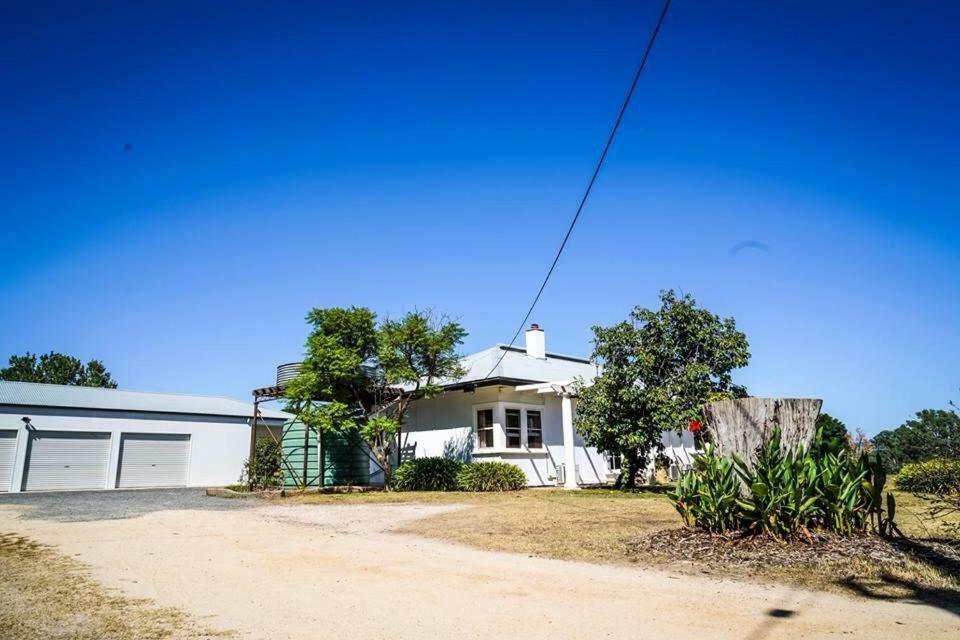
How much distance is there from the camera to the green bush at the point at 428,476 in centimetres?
1962

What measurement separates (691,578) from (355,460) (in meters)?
18.3

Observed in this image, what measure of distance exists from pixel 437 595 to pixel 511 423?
16.2 meters

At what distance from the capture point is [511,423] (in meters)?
21.2

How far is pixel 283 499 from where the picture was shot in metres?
17.1

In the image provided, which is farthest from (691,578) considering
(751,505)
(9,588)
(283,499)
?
(283,499)

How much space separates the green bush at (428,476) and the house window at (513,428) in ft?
6.76

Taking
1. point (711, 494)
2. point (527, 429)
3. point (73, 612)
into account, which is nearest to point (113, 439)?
point (527, 429)

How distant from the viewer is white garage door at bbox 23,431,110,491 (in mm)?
24359

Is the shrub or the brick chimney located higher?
the brick chimney

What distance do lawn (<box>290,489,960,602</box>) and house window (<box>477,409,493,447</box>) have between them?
25.3 ft

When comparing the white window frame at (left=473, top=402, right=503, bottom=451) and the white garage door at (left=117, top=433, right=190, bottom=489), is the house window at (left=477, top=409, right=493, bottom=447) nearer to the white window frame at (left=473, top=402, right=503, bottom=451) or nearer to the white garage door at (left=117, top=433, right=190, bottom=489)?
the white window frame at (left=473, top=402, right=503, bottom=451)

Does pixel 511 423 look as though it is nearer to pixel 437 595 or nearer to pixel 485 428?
pixel 485 428

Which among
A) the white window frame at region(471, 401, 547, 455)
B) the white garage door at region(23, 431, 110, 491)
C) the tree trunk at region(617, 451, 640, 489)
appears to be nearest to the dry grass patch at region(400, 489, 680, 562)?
the tree trunk at region(617, 451, 640, 489)

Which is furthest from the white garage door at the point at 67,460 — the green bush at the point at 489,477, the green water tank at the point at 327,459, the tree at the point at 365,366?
the green bush at the point at 489,477
